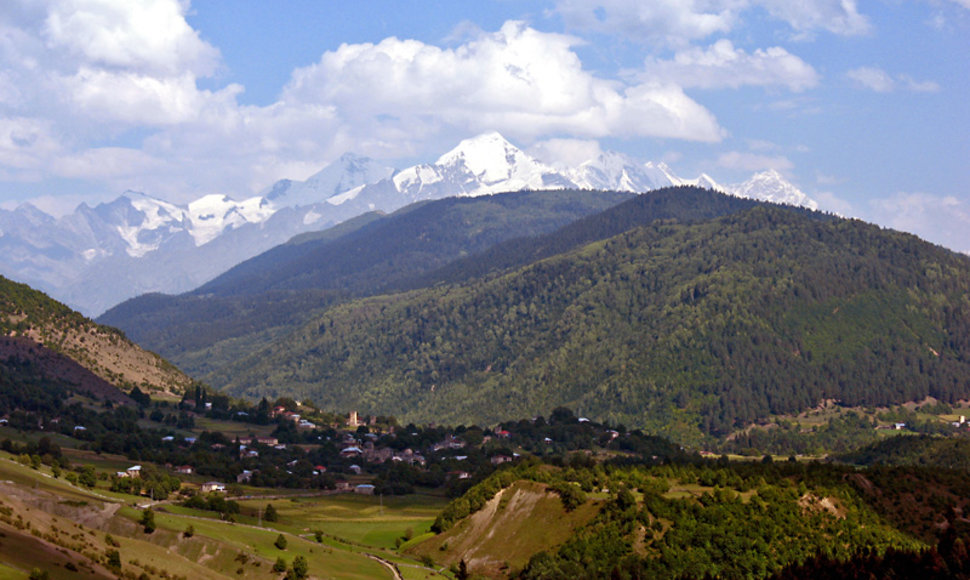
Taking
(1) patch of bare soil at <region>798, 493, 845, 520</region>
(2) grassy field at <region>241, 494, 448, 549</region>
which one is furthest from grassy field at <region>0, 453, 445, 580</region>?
(1) patch of bare soil at <region>798, 493, 845, 520</region>

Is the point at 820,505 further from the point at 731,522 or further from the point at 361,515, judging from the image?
the point at 361,515

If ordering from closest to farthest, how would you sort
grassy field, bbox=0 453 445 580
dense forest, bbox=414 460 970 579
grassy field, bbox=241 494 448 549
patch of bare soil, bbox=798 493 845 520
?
grassy field, bbox=0 453 445 580, dense forest, bbox=414 460 970 579, patch of bare soil, bbox=798 493 845 520, grassy field, bbox=241 494 448 549

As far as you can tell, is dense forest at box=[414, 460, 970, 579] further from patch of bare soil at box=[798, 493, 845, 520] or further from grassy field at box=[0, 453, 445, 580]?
grassy field at box=[0, 453, 445, 580]

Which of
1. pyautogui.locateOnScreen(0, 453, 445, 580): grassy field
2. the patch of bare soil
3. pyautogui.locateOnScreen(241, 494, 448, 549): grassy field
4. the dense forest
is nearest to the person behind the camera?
pyautogui.locateOnScreen(0, 453, 445, 580): grassy field

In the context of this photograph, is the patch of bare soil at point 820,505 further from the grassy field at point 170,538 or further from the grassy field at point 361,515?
the grassy field at point 361,515

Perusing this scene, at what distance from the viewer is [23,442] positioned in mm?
179625

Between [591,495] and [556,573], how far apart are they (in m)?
20.4

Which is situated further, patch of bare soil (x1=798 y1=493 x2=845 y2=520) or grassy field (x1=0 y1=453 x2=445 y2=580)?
patch of bare soil (x1=798 y1=493 x2=845 y2=520)

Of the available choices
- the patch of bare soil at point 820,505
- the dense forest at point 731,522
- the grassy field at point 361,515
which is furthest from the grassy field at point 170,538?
the patch of bare soil at point 820,505

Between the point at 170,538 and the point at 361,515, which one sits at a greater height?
the point at 170,538

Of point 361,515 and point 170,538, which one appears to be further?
point 361,515

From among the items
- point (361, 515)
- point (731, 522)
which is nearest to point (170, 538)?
point (731, 522)

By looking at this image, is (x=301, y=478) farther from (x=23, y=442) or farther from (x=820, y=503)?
(x=820, y=503)

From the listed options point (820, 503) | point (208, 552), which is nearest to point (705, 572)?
point (820, 503)
